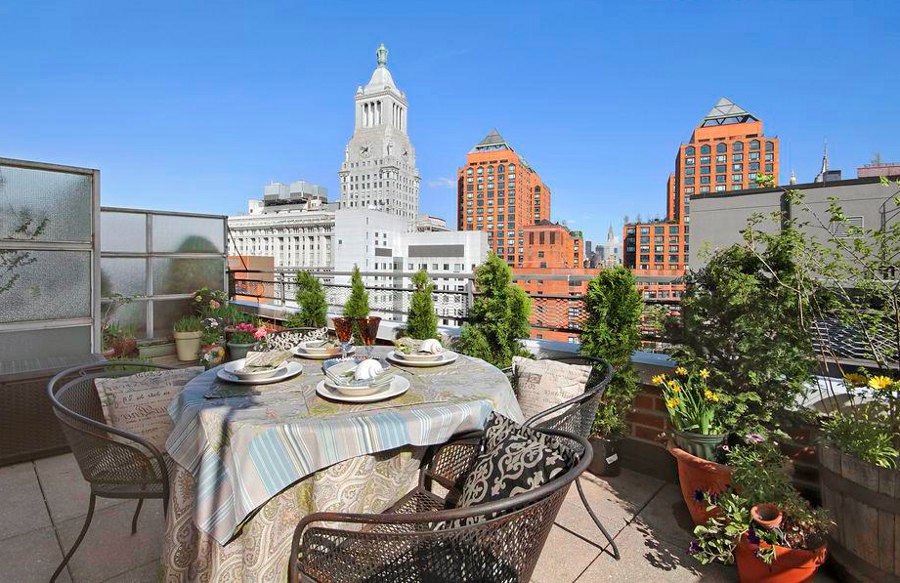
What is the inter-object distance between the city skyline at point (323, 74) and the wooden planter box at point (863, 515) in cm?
536

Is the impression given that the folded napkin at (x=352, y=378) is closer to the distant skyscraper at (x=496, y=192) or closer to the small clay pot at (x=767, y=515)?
the small clay pot at (x=767, y=515)

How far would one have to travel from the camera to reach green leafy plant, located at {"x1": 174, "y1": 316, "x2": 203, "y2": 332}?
513 centimetres

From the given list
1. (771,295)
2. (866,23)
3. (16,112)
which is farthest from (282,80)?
(771,295)

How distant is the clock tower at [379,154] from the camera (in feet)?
228

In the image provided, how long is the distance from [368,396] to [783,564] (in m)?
1.72

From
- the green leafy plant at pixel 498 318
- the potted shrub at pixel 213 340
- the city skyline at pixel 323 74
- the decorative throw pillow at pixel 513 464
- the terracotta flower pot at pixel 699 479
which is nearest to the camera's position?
the decorative throw pillow at pixel 513 464

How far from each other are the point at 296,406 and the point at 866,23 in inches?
388

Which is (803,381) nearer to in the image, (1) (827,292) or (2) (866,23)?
(1) (827,292)

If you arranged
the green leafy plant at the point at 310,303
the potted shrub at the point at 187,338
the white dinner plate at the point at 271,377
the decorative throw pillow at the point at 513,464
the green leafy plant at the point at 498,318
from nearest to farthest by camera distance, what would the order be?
the decorative throw pillow at the point at 513,464 → the white dinner plate at the point at 271,377 → the green leafy plant at the point at 498,318 → the potted shrub at the point at 187,338 → the green leafy plant at the point at 310,303

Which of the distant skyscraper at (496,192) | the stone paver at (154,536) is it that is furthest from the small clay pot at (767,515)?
the distant skyscraper at (496,192)

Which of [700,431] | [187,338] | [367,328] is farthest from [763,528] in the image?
[187,338]

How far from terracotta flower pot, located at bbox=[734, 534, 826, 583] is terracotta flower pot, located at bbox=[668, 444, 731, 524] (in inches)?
11.6

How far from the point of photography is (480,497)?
1.32m

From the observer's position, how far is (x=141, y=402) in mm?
1954
